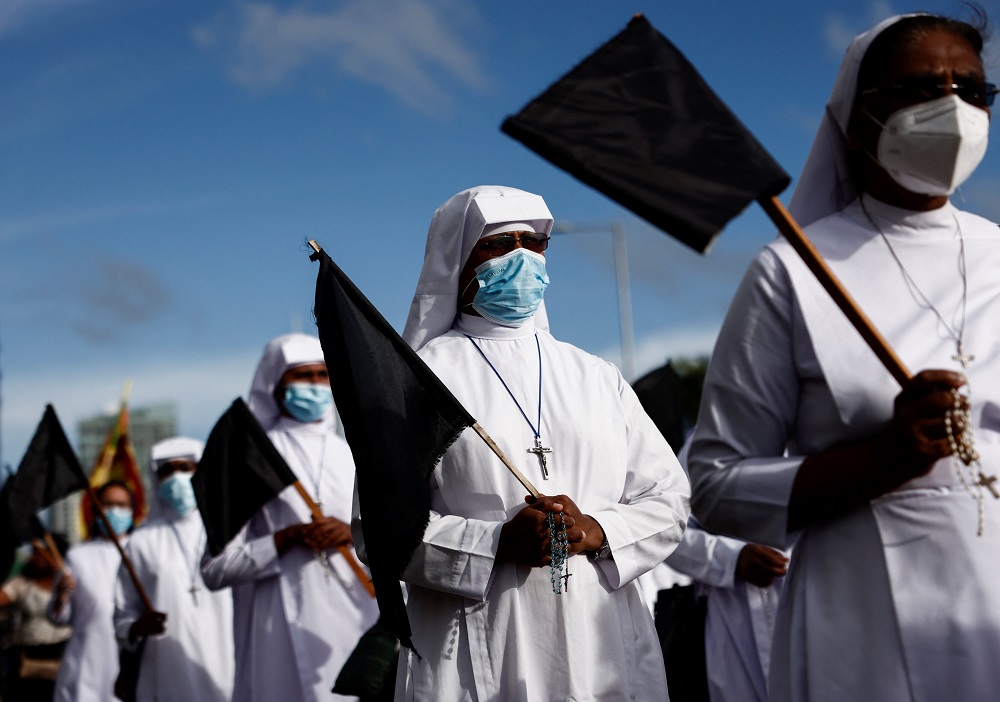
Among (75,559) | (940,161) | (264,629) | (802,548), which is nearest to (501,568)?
(802,548)

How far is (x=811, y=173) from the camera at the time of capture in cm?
383

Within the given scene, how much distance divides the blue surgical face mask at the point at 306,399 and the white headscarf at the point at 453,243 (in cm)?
326

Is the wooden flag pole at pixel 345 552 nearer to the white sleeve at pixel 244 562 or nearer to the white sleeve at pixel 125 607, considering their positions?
the white sleeve at pixel 244 562

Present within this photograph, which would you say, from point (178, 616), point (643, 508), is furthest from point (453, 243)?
point (178, 616)

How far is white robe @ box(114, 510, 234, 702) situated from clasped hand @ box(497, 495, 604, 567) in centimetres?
606

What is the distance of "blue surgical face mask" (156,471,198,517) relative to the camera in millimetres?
11117

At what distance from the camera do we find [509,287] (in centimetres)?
532

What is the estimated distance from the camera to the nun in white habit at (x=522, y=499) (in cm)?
471

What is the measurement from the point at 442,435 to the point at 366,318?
663 mm

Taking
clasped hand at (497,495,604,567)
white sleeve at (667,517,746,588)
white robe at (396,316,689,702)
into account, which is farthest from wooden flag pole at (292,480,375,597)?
clasped hand at (497,495,604,567)

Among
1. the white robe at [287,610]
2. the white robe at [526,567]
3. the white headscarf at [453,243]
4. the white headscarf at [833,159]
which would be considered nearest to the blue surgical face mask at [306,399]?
the white robe at [287,610]

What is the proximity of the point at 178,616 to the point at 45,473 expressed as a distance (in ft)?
4.90

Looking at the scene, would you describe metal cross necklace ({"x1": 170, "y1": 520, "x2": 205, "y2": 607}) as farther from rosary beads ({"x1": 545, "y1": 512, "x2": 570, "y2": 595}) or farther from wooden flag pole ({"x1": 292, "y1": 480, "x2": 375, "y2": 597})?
rosary beads ({"x1": 545, "y1": 512, "x2": 570, "y2": 595})

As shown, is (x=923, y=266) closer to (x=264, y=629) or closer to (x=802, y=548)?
(x=802, y=548)
